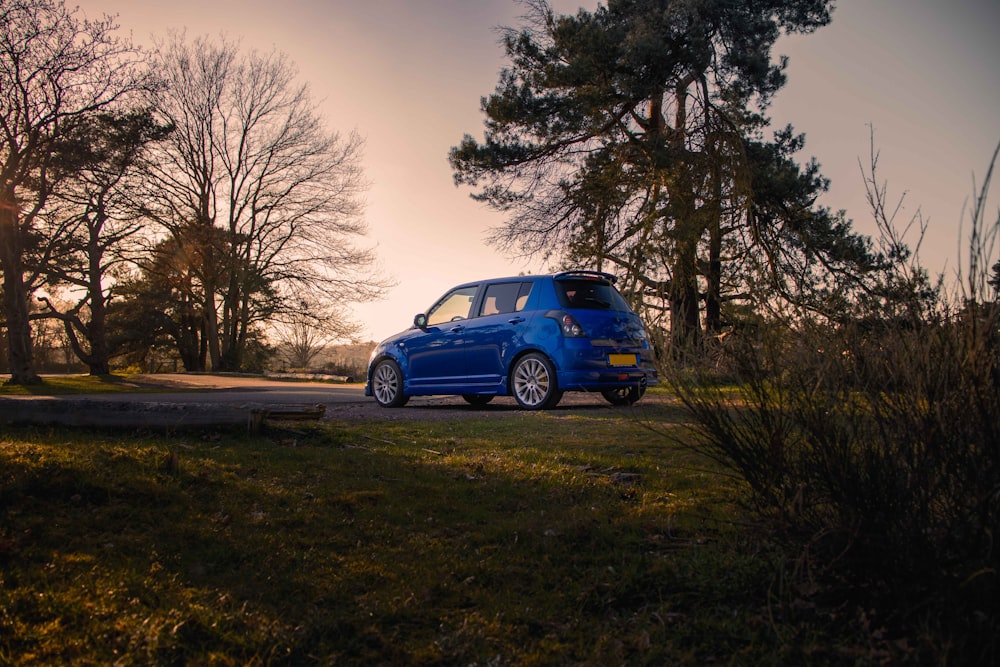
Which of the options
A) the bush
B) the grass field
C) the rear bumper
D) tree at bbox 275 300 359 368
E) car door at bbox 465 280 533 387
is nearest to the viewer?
the bush

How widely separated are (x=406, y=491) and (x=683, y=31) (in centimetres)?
1591

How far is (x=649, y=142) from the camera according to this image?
1692 centimetres

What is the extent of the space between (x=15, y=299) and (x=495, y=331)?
13.9 m

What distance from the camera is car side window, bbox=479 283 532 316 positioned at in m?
10.2

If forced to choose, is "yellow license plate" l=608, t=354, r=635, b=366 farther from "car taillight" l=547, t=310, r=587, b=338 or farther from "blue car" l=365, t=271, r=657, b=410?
"car taillight" l=547, t=310, r=587, b=338

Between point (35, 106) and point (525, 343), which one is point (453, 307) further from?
point (35, 106)

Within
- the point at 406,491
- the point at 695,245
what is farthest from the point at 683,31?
the point at 406,491

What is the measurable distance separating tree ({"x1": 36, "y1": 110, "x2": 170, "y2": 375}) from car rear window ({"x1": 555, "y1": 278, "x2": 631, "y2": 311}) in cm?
1348

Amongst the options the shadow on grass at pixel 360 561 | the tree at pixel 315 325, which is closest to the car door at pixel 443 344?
the shadow on grass at pixel 360 561

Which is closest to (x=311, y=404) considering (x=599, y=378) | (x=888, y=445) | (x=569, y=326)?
(x=569, y=326)

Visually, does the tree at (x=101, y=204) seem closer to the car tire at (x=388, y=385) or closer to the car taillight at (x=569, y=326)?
the car tire at (x=388, y=385)

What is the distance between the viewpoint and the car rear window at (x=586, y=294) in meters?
9.74

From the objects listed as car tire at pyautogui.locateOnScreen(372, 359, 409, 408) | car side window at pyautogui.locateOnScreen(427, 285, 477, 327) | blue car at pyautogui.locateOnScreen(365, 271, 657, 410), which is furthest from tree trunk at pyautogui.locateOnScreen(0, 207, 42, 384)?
car side window at pyautogui.locateOnScreen(427, 285, 477, 327)

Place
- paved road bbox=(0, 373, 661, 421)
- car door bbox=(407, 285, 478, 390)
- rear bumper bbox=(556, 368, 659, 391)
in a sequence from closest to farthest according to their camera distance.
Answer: paved road bbox=(0, 373, 661, 421) < rear bumper bbox=(556, 368, 659, 391) < car door bbox=(407, 285, 478, 390)
